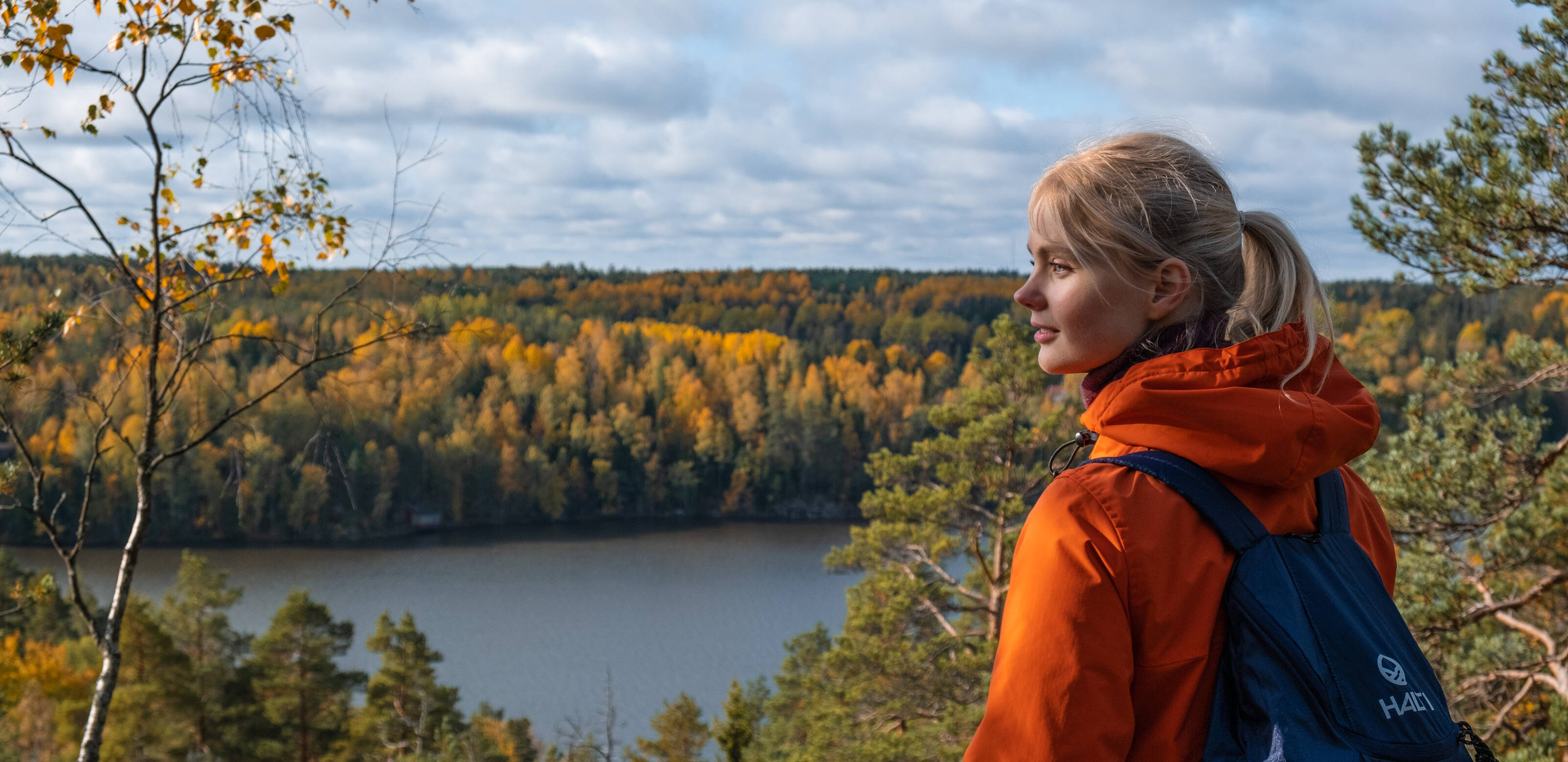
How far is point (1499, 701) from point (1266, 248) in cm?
416

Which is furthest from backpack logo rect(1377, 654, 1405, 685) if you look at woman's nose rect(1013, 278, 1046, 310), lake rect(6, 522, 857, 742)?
lake rect(6, 522, 857, 742)

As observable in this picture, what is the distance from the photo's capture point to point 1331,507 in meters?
1.04

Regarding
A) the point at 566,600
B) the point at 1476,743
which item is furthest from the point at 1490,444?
the point at 566,600

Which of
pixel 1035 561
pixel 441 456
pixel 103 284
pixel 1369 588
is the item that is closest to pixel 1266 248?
pixel 1369 588

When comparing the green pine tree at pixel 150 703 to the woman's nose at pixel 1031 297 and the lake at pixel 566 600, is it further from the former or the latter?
the woman's nose at pixel 1031 297

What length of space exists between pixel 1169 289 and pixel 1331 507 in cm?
25

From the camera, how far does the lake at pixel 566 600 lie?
68.5 feet

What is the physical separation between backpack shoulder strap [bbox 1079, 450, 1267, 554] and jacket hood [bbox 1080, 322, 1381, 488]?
0.4 inches

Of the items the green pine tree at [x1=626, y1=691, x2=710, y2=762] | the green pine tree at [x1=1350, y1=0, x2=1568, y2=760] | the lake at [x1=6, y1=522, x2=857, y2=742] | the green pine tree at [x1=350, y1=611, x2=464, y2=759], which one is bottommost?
the lake at [x1=6, y1=522, x2=857, y2=742]

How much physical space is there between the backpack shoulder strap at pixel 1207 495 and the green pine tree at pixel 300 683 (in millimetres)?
Result: 14474

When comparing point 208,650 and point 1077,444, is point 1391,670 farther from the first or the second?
point 208,650

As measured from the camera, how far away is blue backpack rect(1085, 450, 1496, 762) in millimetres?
882

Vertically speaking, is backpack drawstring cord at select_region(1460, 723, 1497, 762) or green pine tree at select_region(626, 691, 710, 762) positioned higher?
backpack drawstring cord at select_region(1460, 723, 1497, 762)

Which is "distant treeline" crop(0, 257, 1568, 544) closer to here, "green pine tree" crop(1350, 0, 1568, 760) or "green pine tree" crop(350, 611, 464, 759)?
"green pine tree" crop(350, 611, 464, 759)
